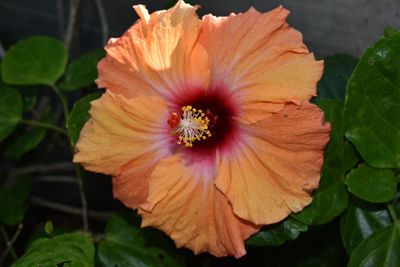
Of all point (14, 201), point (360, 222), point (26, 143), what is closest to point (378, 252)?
point (360, 222)

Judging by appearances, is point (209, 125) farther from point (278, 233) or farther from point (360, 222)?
point (360, 222)

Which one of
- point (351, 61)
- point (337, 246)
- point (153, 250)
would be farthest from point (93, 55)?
point (337, 246)

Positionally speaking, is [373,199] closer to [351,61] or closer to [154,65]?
[351,61]

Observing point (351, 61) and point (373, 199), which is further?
point (351, 61)

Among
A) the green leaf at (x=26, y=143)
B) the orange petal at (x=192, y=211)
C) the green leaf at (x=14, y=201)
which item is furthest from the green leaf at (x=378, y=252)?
the green leaf at (x=14, y=201)

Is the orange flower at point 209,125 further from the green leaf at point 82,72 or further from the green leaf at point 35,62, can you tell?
the green leaf at point 35,62

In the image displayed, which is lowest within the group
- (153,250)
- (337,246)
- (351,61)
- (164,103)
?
(337,246)
